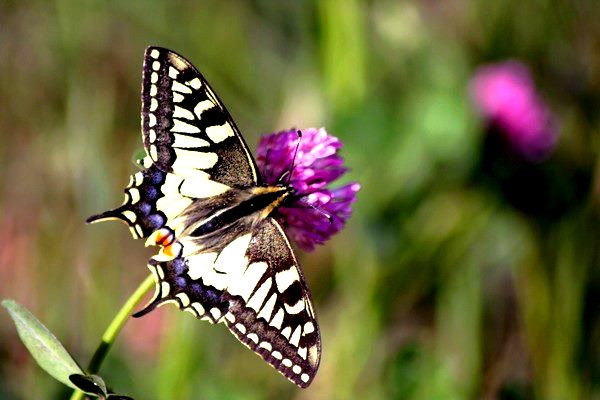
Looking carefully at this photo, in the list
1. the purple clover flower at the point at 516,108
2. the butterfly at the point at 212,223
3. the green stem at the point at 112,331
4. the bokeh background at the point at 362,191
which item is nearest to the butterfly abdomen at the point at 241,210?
the butterfly at the point at 212,223

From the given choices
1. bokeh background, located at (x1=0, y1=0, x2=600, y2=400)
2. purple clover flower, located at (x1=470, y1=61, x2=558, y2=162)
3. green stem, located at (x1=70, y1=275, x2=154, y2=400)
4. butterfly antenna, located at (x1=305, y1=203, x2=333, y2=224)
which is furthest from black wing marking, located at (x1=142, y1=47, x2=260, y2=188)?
purple clover flower, located at (x1=470, y1=61, x2=558, y2=162)

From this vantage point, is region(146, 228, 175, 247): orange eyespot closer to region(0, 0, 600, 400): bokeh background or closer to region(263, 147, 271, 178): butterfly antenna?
region(263, 147, 271, 178): butterfly antenna

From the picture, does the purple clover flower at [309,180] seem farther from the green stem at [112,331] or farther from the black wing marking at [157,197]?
the green stem at [112,331]

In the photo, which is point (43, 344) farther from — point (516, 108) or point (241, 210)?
point (516, 108)

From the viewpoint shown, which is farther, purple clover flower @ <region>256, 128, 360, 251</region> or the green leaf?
purple clover flower @ <region>256, 128, 360, 251</region>

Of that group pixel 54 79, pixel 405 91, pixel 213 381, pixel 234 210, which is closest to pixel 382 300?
pixel 213 381

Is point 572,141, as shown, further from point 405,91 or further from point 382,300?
point 382,300
